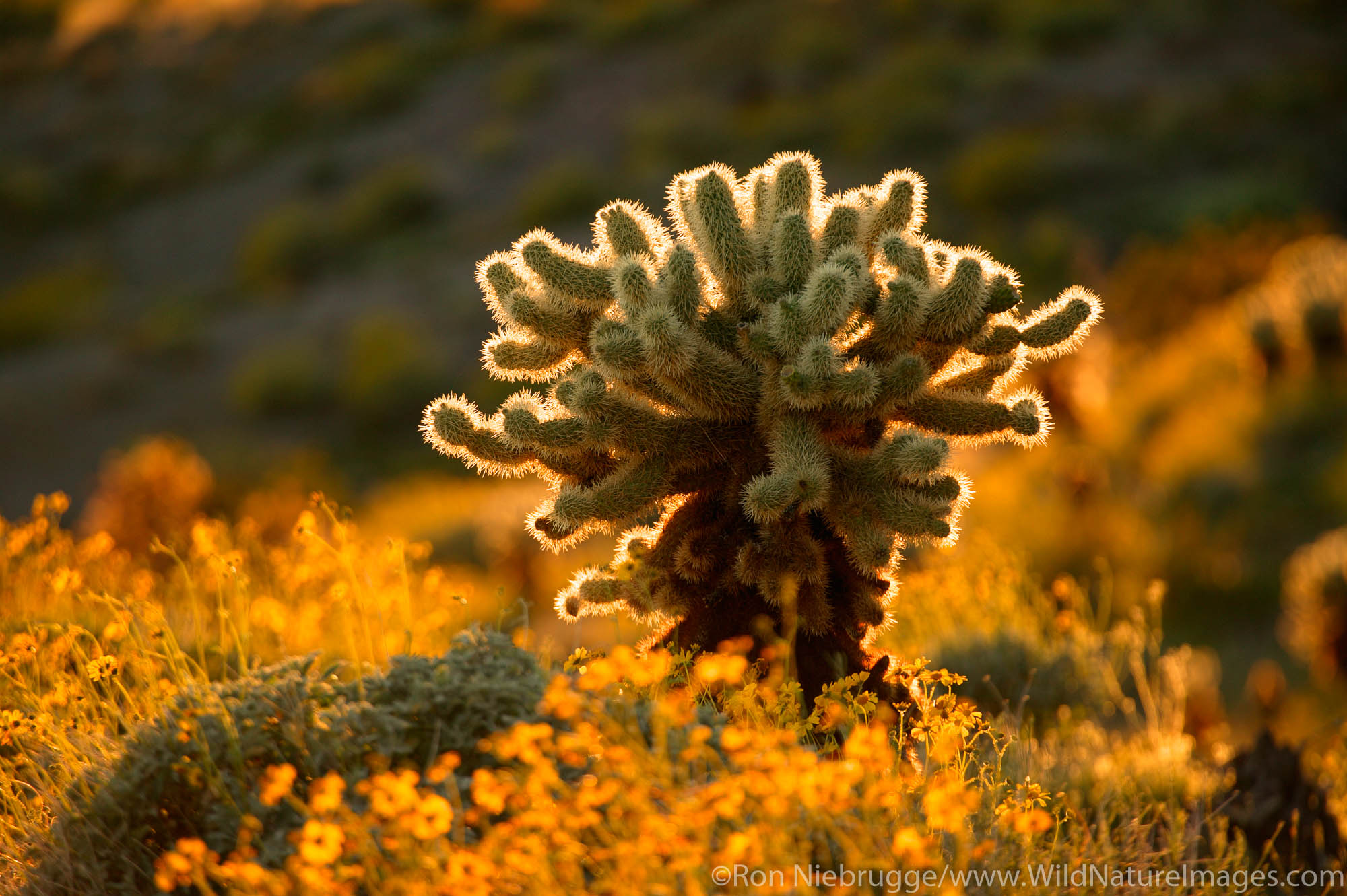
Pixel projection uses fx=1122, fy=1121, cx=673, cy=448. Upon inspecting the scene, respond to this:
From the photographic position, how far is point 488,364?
4184mm

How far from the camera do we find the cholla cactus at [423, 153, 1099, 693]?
3.82 meters

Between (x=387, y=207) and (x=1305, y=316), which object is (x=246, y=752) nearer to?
(x=1305, y=316)

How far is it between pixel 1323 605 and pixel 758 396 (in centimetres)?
→ 718

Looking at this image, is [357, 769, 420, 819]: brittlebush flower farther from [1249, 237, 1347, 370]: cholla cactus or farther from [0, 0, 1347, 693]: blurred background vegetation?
[1249, 237, 1347, 370]: cholla cactus

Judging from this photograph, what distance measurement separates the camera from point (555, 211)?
31.2m

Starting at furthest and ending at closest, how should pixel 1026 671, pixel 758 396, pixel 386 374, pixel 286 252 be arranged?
pixel 286 252, pixel 386 374, pixel 1026 671, pixel 758 396

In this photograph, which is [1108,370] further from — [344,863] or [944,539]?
[344,863]

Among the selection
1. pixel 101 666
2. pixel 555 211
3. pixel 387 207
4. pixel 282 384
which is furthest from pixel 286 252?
pixel 101 666

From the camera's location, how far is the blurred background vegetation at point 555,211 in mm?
12383

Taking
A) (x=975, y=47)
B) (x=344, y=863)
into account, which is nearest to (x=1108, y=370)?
(x=344, y=863)

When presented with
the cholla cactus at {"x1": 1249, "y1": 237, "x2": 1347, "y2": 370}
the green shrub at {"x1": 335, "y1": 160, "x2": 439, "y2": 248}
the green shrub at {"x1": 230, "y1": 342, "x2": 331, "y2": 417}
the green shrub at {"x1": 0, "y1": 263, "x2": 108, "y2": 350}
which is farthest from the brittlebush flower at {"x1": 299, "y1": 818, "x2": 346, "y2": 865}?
the green shrub at {"x1": 335, "y1": 160, "x2": 439, "y2": 248}

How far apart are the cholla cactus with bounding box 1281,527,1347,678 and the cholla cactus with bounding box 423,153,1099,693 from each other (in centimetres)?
629

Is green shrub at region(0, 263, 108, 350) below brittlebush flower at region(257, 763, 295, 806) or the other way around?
the other way around

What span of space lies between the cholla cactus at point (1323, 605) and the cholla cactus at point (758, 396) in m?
6.29
